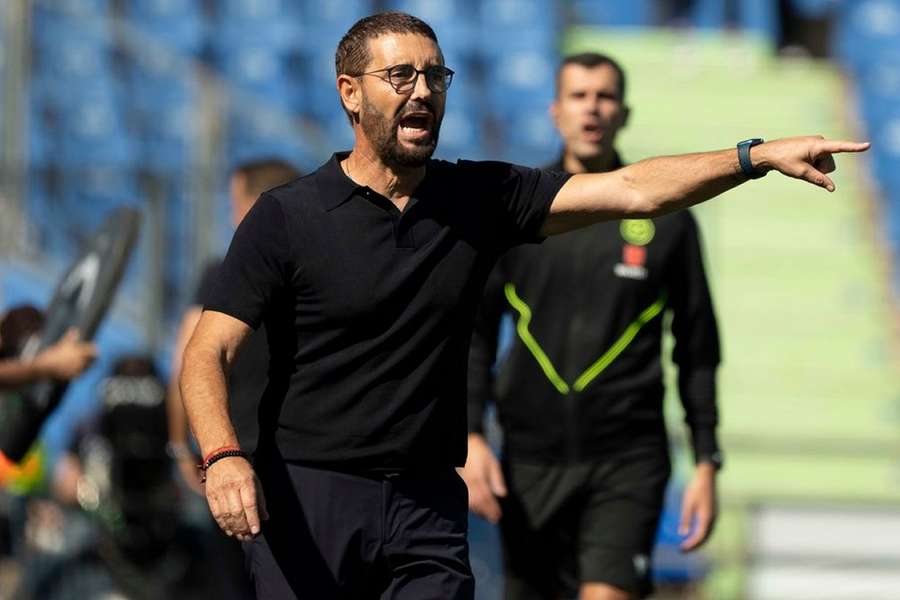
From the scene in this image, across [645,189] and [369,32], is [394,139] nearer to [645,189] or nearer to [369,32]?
[369,32]

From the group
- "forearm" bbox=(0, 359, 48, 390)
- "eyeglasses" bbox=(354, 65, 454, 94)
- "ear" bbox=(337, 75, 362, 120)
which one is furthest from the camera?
"forearm" bbox=(0, 359, 48, 390)

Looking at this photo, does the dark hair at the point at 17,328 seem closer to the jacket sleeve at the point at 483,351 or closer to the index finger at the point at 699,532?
the jacket sleeve at the point at 483,351

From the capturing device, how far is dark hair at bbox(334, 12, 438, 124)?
190 inches

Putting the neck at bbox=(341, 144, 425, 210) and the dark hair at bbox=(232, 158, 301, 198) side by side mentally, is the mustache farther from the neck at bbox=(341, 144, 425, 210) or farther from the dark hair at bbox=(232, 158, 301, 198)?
the dark hair at bbox=(232, 158, 301, 198)

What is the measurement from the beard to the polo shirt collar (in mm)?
112

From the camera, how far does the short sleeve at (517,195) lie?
196 inches

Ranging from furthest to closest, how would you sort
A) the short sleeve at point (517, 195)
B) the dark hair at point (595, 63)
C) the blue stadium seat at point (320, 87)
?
1. the blue stadium seat at point (320, 87)
2. the dark hair at point (595, 63)
3. the short sleeve at point (517, 195)

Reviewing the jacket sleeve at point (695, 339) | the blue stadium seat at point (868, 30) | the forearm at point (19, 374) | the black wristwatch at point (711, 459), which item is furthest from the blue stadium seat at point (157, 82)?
the blue stadium seat at point (868, 30)

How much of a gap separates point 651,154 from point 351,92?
769 cm

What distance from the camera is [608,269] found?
6.67 meters

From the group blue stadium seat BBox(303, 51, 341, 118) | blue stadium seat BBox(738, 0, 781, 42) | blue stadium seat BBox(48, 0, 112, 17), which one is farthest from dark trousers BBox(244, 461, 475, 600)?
blue stadium seat BBox(738, 0, 781, 42)

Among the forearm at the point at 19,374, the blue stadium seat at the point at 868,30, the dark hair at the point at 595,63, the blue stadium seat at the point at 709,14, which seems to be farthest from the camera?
the blue stadium seat at the point at 709,14

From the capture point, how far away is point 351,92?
4902 mm

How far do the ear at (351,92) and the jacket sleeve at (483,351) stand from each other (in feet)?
6.22
